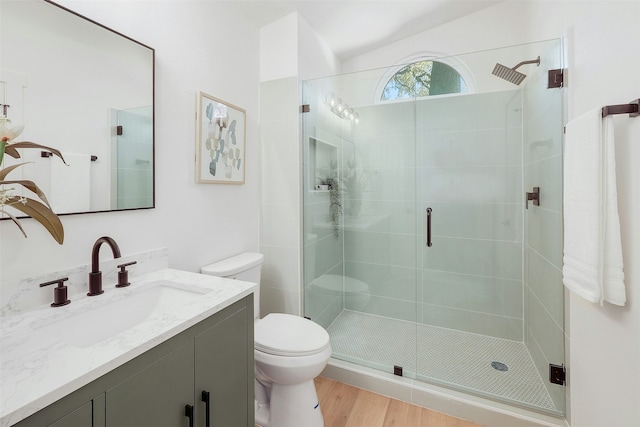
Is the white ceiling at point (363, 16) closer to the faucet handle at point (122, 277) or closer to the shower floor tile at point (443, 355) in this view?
the faucet handle at point (122, 277)

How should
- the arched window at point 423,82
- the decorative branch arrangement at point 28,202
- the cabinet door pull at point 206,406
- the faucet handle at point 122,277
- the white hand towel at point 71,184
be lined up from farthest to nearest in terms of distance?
the arched window at point 423,82 < the faucet handle at point 122,277 < the white hand towel at point 71,184 < the cabinet door pull at point 206,406 < the decorative branch arrangement at point 28,202

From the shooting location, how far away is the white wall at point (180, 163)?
112 centimetres

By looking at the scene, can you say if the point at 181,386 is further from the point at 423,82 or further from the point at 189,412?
the point at 423,82

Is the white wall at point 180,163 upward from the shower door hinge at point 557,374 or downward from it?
upward

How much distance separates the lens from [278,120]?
7.14 ft

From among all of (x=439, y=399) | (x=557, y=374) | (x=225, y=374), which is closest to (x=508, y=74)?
(x=557, y=374)

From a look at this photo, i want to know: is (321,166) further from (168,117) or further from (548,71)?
(548,71)

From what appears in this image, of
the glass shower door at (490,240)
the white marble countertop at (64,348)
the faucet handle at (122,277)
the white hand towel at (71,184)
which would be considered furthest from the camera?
the glass shower door at (490,240)

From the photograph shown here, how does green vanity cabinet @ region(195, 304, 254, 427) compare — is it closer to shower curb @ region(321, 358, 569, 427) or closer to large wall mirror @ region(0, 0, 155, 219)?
large wall mirror @ region(0, 0, 155, 219)

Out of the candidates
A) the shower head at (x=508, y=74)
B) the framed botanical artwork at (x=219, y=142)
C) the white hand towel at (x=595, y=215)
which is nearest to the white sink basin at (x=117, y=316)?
the framed botanical artwork at (x=219, y=142)

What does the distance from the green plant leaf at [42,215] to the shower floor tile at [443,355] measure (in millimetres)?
1783

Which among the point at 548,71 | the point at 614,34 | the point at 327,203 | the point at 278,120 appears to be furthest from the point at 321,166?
the point at 614,34

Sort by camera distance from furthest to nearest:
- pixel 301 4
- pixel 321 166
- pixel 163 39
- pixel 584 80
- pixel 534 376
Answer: pixel 321 166, pixel 301 4, pixel 534 376, pixel 163 39, pixel 584 80

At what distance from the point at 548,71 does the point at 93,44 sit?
7.27 feet
